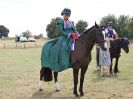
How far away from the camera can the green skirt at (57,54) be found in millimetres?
10289

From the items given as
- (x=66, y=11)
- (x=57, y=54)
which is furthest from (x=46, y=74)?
(x=66, y=11)

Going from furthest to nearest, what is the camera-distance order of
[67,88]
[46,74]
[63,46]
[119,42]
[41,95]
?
[119,42]
[67,88]
[46,74]
[41,95]
[63,46]

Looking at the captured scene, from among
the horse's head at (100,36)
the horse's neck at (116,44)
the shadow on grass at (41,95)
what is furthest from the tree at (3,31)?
the horse's head at (100,36)

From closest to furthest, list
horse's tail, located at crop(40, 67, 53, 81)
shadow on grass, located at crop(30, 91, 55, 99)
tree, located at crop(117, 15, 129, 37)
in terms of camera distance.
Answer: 1. shadow on grass, located at crop(30, 91, 55, 99)
2. horse's tail, located at crop(40, 67, 53, 81)
3. tree, located at crop(117, 15, 129, 37)

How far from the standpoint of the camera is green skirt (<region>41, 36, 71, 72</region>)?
10.3 meters

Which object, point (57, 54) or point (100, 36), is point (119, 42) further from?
point (57, 54)

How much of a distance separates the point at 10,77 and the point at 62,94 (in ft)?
16.4

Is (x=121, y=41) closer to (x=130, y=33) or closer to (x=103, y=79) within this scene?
(x=103, y=79)

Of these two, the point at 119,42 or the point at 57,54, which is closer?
the point at 57,54

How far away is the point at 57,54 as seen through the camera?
1042 cm

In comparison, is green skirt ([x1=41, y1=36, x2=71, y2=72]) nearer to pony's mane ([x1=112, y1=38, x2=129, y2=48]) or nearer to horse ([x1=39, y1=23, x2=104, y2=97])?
horse ([x1=39, y1=23, x2=104, y2=97])

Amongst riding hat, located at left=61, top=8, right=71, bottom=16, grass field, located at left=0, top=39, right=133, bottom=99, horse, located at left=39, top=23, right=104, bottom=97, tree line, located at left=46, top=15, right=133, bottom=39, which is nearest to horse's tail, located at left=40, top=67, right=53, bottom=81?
grass field, located at left=0, top=39, right=133, bottom=99

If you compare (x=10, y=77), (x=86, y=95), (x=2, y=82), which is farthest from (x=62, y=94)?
(x=10, y=77)

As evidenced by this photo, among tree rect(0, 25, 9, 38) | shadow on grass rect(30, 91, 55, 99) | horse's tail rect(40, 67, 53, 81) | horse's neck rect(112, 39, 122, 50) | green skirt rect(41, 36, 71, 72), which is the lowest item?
shadow on grass rect(30, 91, 55, 99)
